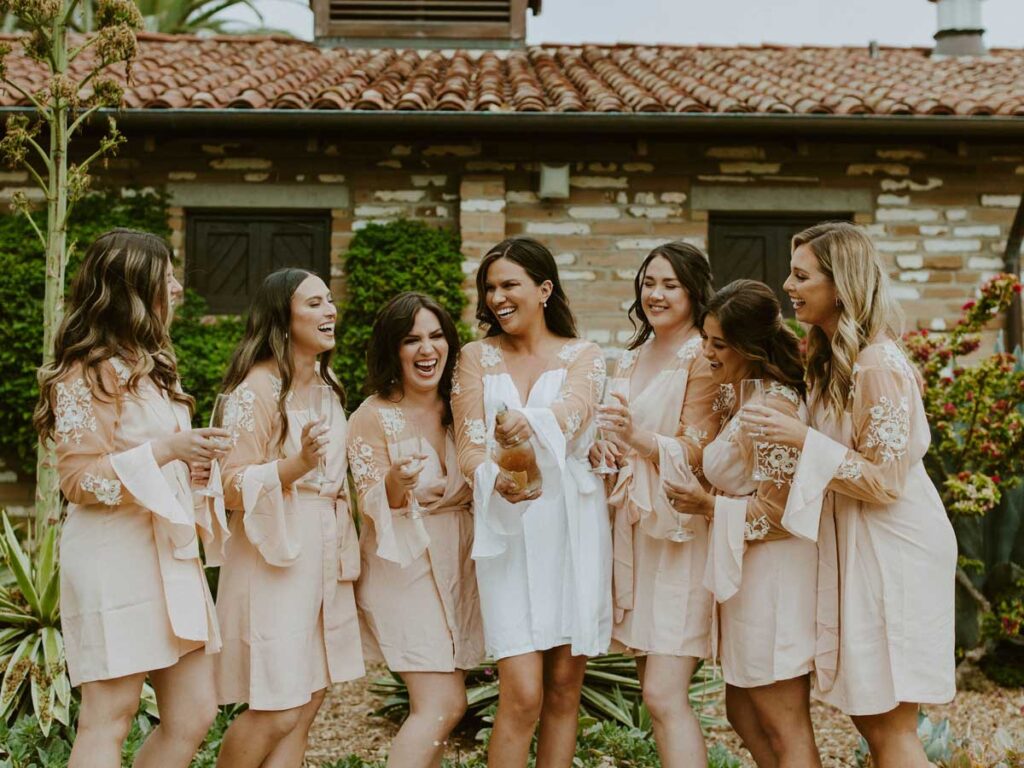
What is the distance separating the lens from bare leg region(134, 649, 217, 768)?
3.25m

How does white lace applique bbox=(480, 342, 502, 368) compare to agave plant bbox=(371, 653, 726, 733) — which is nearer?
white lace applique bbox=(480, 342, 502, 368)

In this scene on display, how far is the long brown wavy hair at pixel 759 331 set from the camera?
339 centimetres

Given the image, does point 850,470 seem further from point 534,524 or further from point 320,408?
point 320,408

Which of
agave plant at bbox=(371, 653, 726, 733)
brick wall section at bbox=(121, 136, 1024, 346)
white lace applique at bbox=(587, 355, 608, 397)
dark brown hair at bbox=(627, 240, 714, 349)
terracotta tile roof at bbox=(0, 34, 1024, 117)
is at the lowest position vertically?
agave plant at bbox=(371, 653, 726, 733)

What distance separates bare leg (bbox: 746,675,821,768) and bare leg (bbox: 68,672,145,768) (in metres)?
2.03

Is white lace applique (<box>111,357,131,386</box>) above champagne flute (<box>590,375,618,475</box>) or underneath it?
above

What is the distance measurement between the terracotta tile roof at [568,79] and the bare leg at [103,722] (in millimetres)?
6164

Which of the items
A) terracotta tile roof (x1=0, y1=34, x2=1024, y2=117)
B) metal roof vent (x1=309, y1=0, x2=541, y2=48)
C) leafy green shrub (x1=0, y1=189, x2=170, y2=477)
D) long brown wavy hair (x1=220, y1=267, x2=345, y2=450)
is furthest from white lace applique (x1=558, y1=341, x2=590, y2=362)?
metal roof vent (x1=309, y1=0, x2=541, y2=48)

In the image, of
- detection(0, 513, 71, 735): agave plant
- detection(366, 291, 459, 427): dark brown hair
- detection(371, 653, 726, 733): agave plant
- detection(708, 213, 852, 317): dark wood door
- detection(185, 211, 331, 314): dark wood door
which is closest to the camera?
detection(366, 291, 459, 427): dark brown hair

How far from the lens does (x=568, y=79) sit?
32.9 feet

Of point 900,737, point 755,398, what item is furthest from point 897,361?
point 900,737

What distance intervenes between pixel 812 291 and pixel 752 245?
20.2 feet

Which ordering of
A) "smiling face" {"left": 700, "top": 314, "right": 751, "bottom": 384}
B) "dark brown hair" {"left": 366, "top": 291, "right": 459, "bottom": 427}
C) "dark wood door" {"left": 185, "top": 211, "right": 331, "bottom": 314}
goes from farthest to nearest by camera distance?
"dark wood door" {"left": 185, "top": 211, "right": 331, "bottom": 314}, "dark brown hair" {"left": 366, "top": 291, "right": 459, "bottom": 427}, "smiling face" {"left": 700, "top": 314, "right": 751, "bottom": 384}

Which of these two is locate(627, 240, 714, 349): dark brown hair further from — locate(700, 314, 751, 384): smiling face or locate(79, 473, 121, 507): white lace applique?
locate(79, 473, 121, 507): white lace applique
